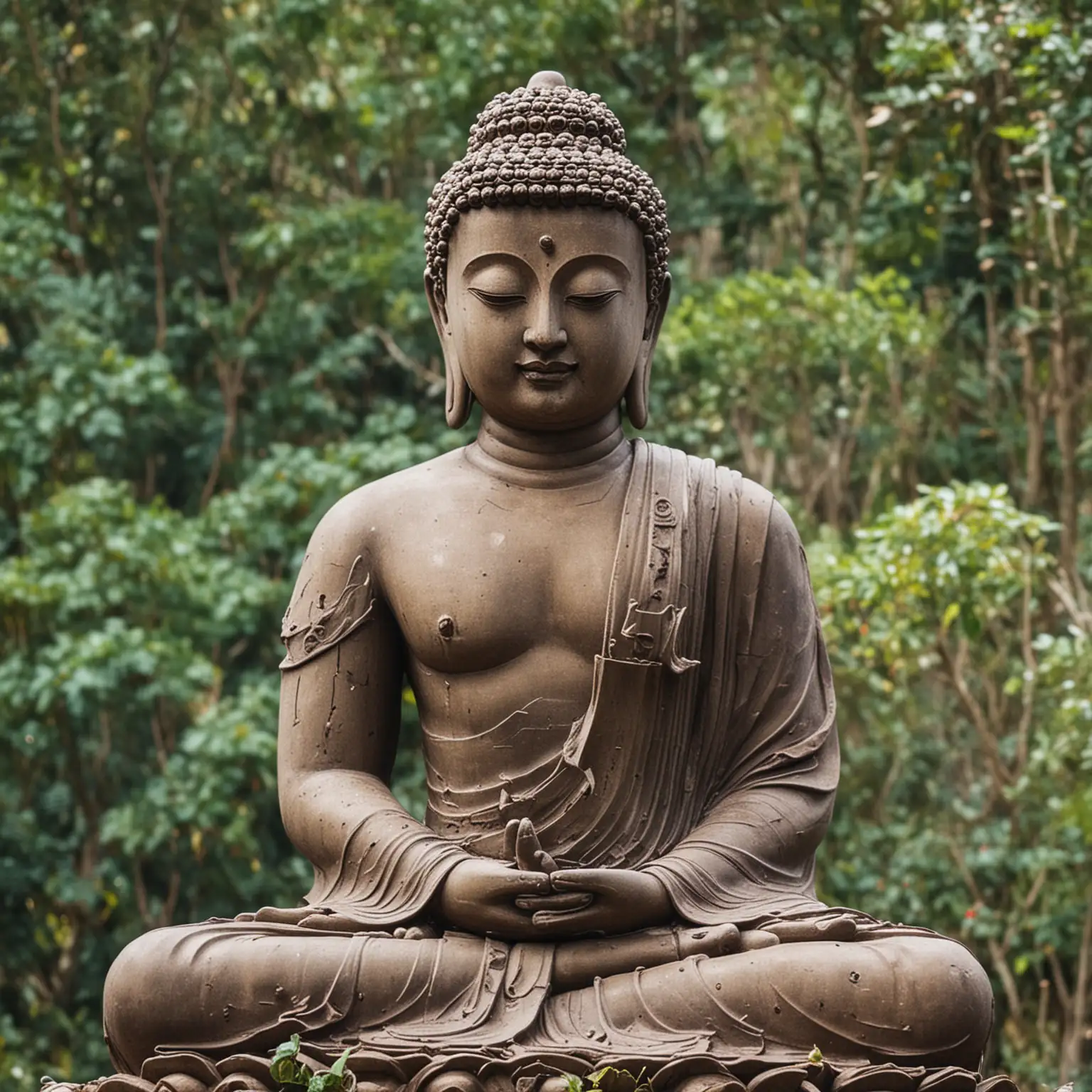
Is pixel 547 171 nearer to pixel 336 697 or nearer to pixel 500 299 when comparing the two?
pixel 500 299

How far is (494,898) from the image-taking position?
7.82 metres

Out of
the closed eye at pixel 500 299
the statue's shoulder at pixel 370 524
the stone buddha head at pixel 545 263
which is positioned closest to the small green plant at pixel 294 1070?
the statue's shoulder at pixel 370 524

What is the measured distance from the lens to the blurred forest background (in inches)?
553

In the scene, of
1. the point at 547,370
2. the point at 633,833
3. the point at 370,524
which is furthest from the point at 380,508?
the point at 633,833

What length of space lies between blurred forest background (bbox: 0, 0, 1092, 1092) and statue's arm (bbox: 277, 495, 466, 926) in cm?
496

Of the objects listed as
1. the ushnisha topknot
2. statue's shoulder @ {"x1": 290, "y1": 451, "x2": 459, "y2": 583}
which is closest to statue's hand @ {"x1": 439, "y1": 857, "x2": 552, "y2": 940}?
statue's shoulder @ {"x1": 290, "y1": 451, "x2": 459, "y2": 583}

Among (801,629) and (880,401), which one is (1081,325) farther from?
(801,629)

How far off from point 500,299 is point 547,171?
40cm

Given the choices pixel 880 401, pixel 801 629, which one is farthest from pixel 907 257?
pixel 801 629

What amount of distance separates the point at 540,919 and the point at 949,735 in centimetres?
830

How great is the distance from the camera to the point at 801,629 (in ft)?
28.2

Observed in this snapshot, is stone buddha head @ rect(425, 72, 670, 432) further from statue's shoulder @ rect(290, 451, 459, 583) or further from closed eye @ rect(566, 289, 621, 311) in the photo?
statue's shoulder @ rect(290, 451, 459, 583)

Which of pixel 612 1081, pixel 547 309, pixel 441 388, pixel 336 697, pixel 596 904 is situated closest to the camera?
pixel 612 1081

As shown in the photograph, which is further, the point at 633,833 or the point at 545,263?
the point at 545,263
